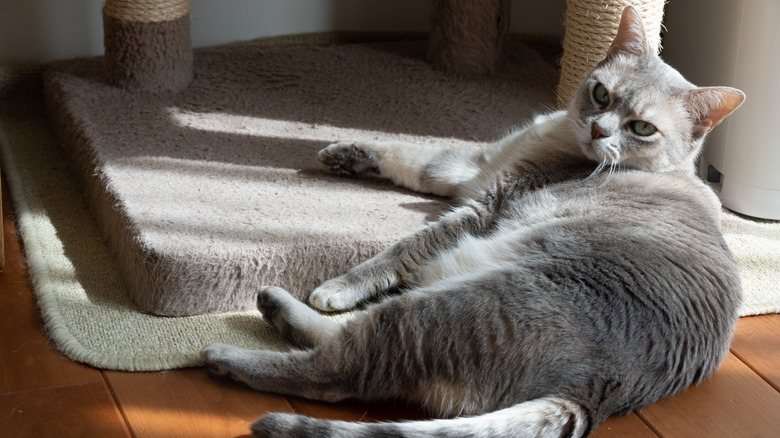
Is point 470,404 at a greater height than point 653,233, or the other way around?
point 653,233

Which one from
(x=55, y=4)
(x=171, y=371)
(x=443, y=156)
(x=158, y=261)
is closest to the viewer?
(x=171, y=371)

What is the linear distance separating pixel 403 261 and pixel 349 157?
416 millimetres

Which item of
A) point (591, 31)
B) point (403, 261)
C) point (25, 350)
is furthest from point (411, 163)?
point (25, 350)

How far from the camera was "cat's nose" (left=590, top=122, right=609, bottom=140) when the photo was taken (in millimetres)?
1688

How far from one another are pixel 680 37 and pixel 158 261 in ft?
6.39

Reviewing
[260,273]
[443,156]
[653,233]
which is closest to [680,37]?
[443,156]

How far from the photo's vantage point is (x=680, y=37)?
274 centimetres

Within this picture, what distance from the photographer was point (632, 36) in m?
1.79

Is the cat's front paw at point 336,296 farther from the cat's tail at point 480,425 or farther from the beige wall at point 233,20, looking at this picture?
the beige wall at point 233,20

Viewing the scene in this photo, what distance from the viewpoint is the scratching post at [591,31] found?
2227mm

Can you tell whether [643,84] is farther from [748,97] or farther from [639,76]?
[748,97]

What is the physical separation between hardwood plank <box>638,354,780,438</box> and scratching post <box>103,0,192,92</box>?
1693 mm

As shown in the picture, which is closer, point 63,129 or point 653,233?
point 653,233

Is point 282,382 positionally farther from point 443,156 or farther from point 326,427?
point 443,156
